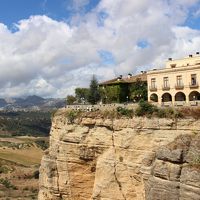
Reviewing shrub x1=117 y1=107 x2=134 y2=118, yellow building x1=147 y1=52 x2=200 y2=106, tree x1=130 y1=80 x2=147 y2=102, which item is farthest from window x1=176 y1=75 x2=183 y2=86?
tree x1=130 y1=80 x2=147 y2=102

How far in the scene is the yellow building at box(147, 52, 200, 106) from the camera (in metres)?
38.1

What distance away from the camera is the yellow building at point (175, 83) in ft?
125

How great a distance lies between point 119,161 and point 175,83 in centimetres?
983

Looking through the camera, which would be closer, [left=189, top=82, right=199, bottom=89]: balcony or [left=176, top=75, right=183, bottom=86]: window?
[left=189, top=82, right=199, bottom=89]: balcony

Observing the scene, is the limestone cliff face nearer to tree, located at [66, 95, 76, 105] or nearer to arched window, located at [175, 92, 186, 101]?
arched window, located at [175, 92, 186, 101]

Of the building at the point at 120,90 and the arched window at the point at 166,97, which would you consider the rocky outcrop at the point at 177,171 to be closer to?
the arched window at the point at 166,97

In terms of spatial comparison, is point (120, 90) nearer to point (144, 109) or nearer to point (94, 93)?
point (94, 93)

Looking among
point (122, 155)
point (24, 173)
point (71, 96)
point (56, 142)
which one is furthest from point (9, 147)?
point (122, 155)

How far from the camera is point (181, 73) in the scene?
38.7m

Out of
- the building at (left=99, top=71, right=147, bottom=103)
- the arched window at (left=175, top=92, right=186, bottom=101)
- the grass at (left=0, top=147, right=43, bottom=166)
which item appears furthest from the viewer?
the grass at (left=0, top=147, right=43, bottom=166)

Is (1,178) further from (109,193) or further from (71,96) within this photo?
(109,193)

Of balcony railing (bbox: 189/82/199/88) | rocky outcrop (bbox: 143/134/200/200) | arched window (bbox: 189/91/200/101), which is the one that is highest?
balcony railing (bbox: 189/82/199/88)

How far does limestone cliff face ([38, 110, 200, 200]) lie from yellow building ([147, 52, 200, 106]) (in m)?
5.17

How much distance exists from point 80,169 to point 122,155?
22.1ft
